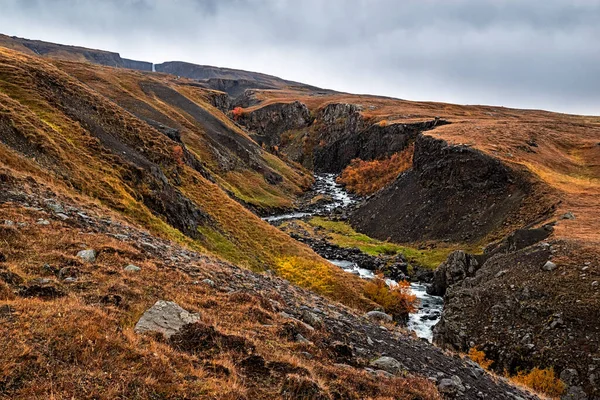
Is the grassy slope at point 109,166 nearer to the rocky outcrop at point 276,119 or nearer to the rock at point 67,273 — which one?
the rock at point 67,273

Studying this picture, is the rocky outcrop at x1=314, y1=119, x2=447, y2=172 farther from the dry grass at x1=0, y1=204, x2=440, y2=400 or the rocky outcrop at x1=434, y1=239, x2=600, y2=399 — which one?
the dry grass at x1=0, y1=204, x2=440, y2=400

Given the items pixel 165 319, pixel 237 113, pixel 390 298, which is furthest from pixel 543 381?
pixel 237 113

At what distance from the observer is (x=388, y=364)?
1245 centimetres

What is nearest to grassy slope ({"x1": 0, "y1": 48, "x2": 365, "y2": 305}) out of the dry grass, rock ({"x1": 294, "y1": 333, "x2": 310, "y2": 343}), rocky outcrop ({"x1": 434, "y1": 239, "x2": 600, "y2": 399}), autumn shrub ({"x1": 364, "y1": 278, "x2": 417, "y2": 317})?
autumn shrub ({"x1": 364, "y1": 278, "x2": 417, "y2": 317})

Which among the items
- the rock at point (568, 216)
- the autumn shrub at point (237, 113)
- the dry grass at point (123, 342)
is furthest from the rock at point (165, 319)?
the autumn shrub at point (237, 113)

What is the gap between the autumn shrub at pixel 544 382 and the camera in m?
19.3

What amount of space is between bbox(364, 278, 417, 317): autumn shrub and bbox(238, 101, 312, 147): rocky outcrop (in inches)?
5105

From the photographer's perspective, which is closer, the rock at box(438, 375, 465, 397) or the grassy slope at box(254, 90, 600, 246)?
the rock at box(438, 375, 465, 397)

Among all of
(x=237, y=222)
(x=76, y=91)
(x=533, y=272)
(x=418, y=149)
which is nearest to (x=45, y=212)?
(x=237, y=222)

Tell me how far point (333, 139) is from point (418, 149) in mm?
68928

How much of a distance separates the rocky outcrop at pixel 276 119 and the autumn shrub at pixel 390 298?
425 ft

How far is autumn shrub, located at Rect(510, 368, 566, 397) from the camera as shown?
19344 mm

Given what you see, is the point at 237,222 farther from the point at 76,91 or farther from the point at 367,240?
the point at 367,240

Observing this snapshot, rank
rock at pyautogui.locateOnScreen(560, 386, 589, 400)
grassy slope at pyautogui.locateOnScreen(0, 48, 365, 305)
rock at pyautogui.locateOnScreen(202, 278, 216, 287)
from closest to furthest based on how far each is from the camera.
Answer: rock at pyautogui.locateOnScreen(202, 278, 216, 287), rock at pyautogui.locateOnScreen(560, 386, 589, 400), grassy slope at pyautogui.locateOnScreen(0, 48, 365, 305)
